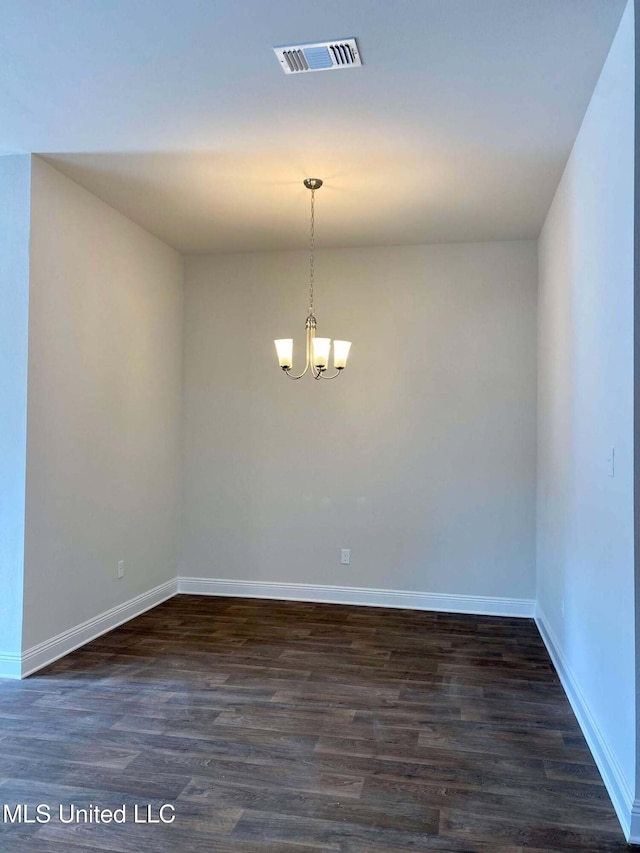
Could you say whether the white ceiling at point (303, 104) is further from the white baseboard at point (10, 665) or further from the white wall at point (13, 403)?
the white baseboard at point (10, 665)

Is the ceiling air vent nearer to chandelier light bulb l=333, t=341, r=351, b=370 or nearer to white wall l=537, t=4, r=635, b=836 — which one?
white wall l=537, t=4, r=635, b=836

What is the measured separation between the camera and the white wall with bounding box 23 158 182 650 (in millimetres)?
3541

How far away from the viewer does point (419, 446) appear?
16.3ft

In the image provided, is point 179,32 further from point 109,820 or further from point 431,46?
point 109,820

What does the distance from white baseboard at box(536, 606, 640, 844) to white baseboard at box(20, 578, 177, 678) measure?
9.13 ft

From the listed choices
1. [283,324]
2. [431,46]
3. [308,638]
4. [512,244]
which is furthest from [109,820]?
[512,244]

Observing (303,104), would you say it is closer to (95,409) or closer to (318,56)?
(318,56)

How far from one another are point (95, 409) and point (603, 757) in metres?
3.27

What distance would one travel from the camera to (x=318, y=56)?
2.53 meters

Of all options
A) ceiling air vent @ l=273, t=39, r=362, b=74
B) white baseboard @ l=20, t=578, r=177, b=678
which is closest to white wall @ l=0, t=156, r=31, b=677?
white baseboard @ l=20, t=578, r=177, b=678

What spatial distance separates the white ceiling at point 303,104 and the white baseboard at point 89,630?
268cm

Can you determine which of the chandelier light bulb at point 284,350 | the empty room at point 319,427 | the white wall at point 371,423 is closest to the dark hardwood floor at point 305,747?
the empty room at point 319,427

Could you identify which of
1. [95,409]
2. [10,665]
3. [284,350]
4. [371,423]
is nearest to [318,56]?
[284,350]

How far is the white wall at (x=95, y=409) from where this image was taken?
11.6 ft
